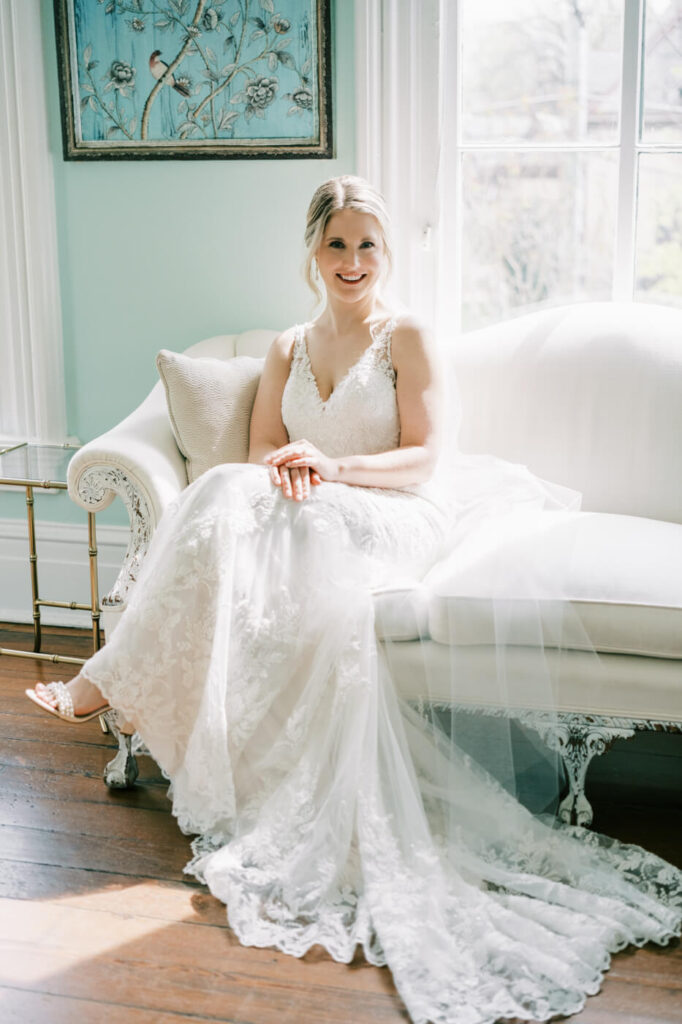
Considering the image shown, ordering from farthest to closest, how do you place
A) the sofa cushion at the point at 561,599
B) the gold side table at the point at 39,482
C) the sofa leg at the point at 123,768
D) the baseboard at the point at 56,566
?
the baseboard at the point at 56,566, the gold side table at the point at 39,482, the sofa leg at the point at 123,768, the sofa cushion at the point at 561,599

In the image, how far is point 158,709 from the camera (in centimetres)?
218

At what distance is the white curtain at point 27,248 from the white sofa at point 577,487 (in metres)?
0.60

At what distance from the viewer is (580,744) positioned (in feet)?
7.35

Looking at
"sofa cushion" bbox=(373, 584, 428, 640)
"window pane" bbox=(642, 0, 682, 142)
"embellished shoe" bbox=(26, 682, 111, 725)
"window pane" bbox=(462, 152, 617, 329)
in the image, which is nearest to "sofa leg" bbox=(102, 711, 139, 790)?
"embellished shoe" bbox=(26, 682, 111, 725)

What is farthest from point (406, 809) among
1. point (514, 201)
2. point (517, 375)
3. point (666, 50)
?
point (666, 50)

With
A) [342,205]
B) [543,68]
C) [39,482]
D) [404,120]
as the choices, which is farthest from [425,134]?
[39,482]

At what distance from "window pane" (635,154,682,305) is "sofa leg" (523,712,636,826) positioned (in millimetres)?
1460

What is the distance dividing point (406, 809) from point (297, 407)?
105 cm

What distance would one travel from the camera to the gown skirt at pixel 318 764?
1.92 meters

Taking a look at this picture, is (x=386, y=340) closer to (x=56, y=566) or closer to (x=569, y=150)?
(x=569, y=150)

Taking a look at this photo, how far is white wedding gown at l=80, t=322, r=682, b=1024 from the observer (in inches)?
75.6

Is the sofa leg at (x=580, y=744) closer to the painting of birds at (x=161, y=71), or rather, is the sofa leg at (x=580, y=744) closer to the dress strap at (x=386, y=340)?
the dress strap at (x=386, y=340)

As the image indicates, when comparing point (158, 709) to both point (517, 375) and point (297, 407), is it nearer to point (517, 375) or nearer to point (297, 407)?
point (297, 407)

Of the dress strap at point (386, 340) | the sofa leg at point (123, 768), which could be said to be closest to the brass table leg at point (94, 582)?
the sofa leg at point (123, 768)
